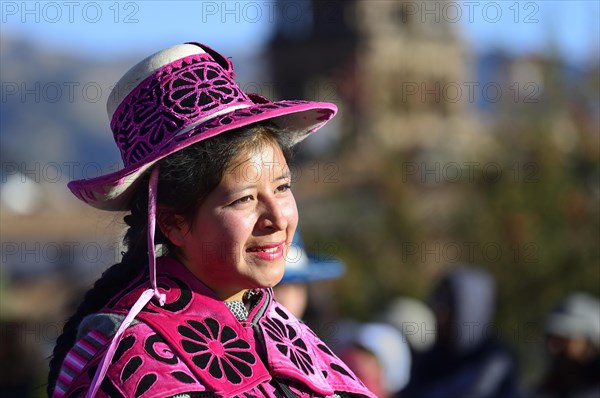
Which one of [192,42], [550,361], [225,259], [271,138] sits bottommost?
[550,361]

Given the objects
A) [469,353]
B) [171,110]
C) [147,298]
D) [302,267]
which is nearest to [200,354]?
[147,298]

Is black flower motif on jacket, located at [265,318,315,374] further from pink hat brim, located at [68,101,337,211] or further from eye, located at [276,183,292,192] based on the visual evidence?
pink hat brim, located at [68,101,337,211]

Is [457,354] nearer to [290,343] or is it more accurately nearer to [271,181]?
[290,343]

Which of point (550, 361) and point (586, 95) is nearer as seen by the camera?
point (550, 361)

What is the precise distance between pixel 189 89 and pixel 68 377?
2.16 ft

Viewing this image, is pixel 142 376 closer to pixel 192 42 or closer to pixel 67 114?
pixel 192 42

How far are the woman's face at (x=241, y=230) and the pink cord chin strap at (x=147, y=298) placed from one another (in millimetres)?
82

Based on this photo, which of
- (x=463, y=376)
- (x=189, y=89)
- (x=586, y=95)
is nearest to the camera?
(x=189, y=89)

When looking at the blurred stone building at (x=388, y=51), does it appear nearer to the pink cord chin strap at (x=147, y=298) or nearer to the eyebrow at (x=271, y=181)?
the eyebrow at (x=271, y=181)

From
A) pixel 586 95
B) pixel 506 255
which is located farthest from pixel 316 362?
pixel 586 95

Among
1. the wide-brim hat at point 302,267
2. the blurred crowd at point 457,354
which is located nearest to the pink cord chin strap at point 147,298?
the wide-brim hat at point 302,267

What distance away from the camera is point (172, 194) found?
2834 mm

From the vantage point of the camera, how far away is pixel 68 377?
2791 millimetres

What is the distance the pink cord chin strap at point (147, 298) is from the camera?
2656 mm
